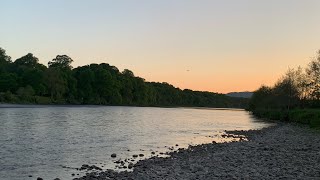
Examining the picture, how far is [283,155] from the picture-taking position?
26.1 m

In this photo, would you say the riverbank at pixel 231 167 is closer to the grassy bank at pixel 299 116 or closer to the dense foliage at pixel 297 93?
the grassy bank at pixel 299 116

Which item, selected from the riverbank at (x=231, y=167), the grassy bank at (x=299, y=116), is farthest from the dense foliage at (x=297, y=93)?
Answer: the riverbank at (x=231, y=167)

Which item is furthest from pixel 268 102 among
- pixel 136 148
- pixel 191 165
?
pixel 191 165

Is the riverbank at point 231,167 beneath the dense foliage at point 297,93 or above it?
beneath

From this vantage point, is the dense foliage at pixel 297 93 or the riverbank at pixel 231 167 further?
the dense foliage at pixel 297 93

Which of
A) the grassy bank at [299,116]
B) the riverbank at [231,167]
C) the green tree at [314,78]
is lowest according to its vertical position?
the riverbank at [231,167]

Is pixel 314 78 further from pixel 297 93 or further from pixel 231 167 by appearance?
pixel 231 167

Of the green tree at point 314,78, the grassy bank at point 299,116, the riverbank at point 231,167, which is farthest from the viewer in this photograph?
the green tree at point 314,78

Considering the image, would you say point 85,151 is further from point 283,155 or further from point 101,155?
point 283,155

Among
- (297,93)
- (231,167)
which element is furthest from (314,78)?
(231,167)

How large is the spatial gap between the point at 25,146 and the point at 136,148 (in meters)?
9.81

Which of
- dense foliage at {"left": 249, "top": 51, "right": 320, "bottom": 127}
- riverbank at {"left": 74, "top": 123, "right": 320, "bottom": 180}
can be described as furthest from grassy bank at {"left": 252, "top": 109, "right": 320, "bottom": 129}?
riverbank at {"left": 74, "top": 123, "right": 320, "bottom": 180}

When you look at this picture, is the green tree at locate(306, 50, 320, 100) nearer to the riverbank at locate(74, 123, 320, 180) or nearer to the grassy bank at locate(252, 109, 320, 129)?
the grassy bank at locate(252, 109, 320, 129)

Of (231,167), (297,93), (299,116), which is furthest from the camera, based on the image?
(297,93)
